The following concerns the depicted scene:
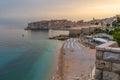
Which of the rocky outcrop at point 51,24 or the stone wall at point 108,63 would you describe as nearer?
the stone wall at point 108,63

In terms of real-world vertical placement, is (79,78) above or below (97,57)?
below

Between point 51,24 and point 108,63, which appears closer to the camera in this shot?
point 108,63

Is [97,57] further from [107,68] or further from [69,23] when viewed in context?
[69,23]

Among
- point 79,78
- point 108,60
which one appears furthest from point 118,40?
point 79,78

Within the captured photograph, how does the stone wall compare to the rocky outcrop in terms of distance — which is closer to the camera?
the stone wall
